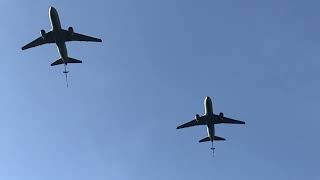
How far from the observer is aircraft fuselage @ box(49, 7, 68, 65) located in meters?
131

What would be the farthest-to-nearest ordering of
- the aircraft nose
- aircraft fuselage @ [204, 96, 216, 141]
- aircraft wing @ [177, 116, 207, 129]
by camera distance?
aircraft wing @ [177, 116, 207, 129] < aircraft fuselage @ [204, 96, 216, 141] < the aircraft nose

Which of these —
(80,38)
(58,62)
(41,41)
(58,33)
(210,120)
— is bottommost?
(210,120)

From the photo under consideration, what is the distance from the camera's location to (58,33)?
13538cm

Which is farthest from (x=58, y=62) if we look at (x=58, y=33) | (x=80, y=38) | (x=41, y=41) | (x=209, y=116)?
(x=209, y=116)

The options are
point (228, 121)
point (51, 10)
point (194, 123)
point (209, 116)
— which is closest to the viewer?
point (51, 10)

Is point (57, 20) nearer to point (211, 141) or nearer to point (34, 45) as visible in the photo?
point (34, 45)

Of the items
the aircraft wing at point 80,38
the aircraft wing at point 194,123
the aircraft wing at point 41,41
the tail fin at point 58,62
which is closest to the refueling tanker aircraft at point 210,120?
the aircraft wing at point 194,123

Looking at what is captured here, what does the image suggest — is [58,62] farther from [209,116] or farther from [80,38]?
[209,116]

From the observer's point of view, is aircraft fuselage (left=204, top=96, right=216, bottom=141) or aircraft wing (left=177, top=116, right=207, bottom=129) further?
aircraft wing (left=177, top=116, right=207, bottom=129)

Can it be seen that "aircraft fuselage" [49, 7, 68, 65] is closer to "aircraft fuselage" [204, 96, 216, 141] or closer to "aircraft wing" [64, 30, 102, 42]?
"aircraft wing" [64, 30, 102, 42]

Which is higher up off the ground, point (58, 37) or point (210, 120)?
point (58, 37)

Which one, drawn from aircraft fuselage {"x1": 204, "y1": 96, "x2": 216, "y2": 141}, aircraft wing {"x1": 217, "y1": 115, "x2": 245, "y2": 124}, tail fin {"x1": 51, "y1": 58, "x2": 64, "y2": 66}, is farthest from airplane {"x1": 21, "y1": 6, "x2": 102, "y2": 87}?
aircraft wing {"x1": 217, "y1": 115, "x2": 245, "y2": 124}

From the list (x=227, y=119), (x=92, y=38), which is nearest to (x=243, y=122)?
(x=227, y=119)

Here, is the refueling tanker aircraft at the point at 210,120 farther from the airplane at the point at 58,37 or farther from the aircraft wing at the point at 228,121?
the airplane at the point at 58,37
